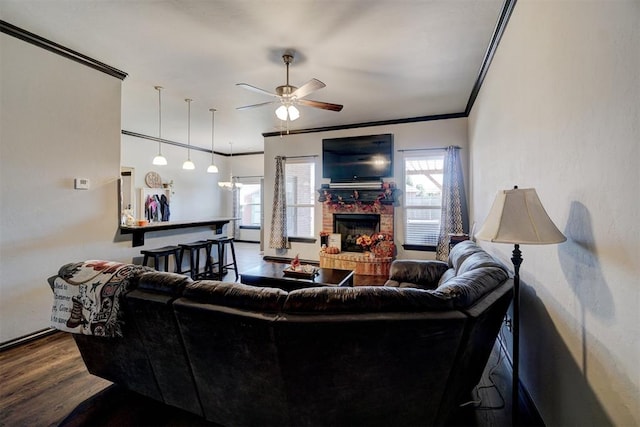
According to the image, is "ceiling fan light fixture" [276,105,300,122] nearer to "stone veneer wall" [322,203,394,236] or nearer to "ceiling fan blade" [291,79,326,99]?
"ceiling fan blade" [291,79,326,99]

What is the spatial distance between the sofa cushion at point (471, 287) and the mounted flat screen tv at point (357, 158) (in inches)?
154

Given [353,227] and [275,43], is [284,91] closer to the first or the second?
[275,43]

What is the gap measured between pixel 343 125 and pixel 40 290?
4962 mm

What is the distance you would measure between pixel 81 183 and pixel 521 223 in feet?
12.6

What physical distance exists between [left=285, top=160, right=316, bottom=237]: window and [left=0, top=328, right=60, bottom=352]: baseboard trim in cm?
415

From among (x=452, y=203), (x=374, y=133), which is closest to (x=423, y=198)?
(x=452, y=203)

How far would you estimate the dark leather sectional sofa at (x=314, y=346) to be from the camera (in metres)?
1.26

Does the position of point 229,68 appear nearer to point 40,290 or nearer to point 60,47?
point 60,47

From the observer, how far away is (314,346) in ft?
4.16

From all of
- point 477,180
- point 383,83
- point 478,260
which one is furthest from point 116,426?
point 477,180

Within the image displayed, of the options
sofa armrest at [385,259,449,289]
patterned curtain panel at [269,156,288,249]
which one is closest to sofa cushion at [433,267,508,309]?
sofa armrest at [385,259,449,289]

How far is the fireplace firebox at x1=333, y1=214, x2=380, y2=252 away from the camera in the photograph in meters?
5.64

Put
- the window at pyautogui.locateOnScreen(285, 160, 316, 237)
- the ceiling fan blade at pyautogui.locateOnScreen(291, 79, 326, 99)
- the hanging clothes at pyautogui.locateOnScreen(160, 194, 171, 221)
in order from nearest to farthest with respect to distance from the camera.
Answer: the ceiling fan blade at pyautogui.locateOnScreen(291, 79, 326, 99) < the window at pyautogui.locateOnScreen(285, 160, 316, 237) < the hanging clothes at pyautogui.locateOnScreen(160, 194, 171, 221)

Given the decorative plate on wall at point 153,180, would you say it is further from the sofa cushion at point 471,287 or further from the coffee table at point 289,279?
the sofa cushion at point 471,287
